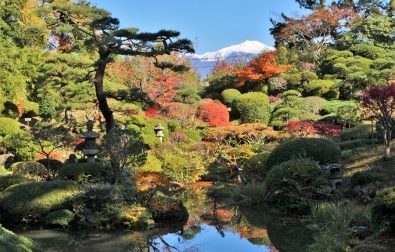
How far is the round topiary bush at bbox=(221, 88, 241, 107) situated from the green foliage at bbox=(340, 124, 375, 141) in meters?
8.30

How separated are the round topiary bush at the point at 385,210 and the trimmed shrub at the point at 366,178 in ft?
11.6

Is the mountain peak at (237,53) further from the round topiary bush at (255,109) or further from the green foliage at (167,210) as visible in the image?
the green foliage at (167,210)

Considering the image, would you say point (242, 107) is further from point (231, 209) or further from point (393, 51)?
point (231, 209)

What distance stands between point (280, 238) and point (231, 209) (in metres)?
2.76

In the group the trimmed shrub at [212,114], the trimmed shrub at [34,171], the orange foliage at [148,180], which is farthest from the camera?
the trimmed shrub at [212,114]

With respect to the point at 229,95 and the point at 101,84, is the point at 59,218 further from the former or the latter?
the point at 229,95

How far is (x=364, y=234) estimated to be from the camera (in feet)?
19.9

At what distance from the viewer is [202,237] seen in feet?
24.0

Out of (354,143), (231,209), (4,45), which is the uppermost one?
(4,45)

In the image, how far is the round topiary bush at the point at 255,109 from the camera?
800 inches

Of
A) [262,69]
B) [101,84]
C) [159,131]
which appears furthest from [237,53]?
[101,84]

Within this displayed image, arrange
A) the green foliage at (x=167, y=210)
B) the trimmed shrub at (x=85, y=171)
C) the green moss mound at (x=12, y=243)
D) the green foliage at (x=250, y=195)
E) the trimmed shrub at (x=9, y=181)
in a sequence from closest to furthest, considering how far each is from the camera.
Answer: the green moss mound at (x=12, y=243) < the green foliage at (x=167, y=210) < the trimmed shrub at (x=9, y=181) < the green foliage at (x=250, y=195) < the trimmed shrub at (x=85, y=171)

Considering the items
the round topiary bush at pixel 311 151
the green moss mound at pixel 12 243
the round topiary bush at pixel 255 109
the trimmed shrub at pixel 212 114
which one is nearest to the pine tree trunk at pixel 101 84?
the round topiary bush at pixel 311 151

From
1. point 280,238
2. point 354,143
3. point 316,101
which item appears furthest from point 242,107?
point 280,238
